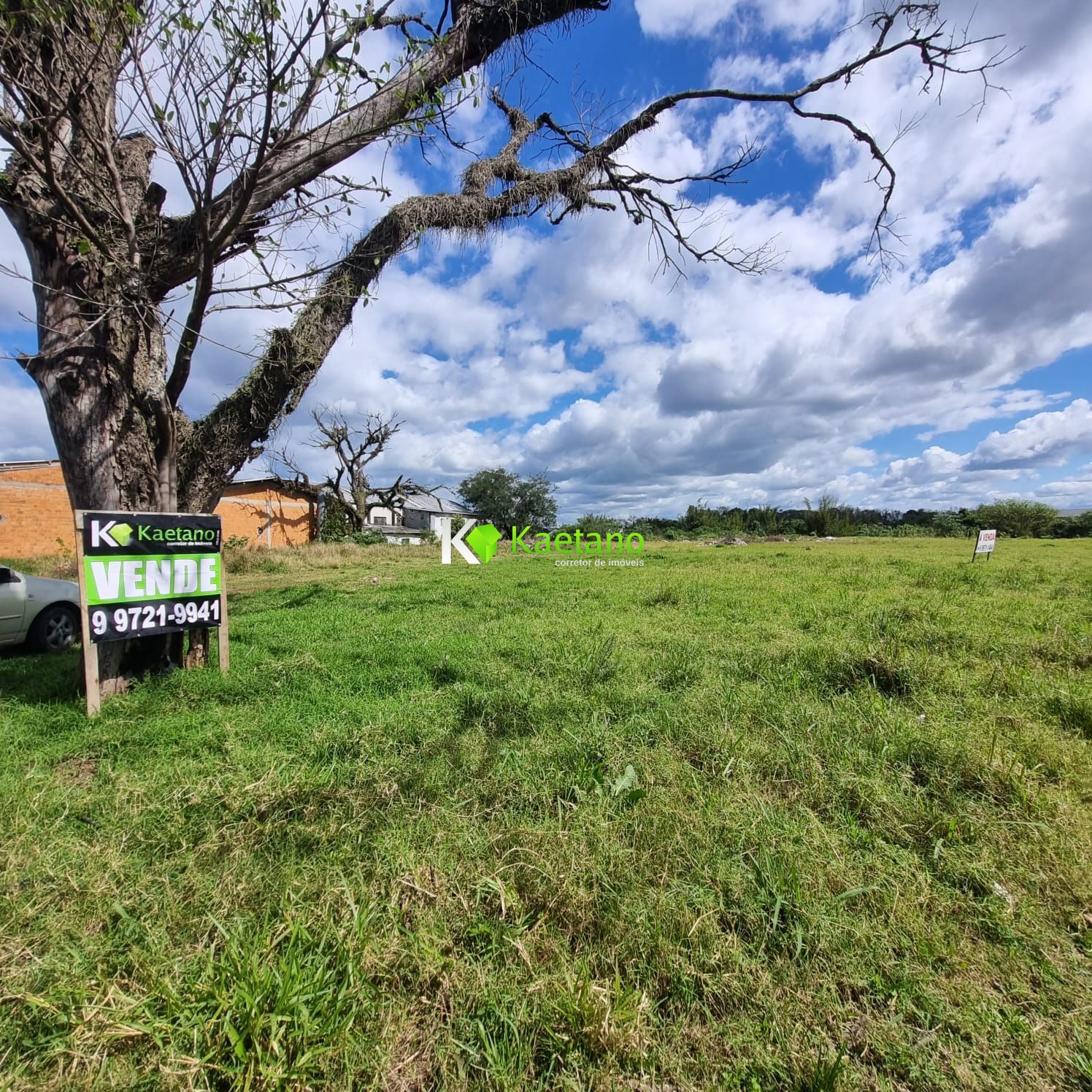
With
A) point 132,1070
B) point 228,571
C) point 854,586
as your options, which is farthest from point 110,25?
point 228,571

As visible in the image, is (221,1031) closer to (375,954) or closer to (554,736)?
(375,954)

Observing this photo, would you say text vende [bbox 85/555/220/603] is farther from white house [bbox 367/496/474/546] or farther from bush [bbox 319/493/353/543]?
white house [bbox 367/496/474/546]

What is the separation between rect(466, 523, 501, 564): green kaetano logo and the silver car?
40.4ft

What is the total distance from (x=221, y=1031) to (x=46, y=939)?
813mm

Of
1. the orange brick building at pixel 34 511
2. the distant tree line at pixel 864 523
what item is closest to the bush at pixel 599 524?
the distant tree line at pixel 864 523

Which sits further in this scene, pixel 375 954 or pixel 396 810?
pixel 396 810

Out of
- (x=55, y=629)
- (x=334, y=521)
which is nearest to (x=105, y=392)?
(x=55, y=629)

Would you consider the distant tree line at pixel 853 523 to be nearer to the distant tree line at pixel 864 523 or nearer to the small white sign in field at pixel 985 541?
the distant tree line at pixel 864 523

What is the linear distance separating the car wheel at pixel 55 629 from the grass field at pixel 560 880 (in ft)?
8.21

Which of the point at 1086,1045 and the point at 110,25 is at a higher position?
the point at 110,25

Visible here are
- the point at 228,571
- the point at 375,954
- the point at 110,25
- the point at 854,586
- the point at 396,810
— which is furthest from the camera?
the point at 228,571

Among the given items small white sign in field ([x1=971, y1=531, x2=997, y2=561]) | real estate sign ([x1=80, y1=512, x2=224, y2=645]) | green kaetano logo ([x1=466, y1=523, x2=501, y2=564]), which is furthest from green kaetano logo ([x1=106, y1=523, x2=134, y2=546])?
small white sign in field ([x1=971, y1=531, x2=997, y2=561])

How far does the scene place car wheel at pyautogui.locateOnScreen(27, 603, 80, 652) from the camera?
5.58 m

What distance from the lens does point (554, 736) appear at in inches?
113
